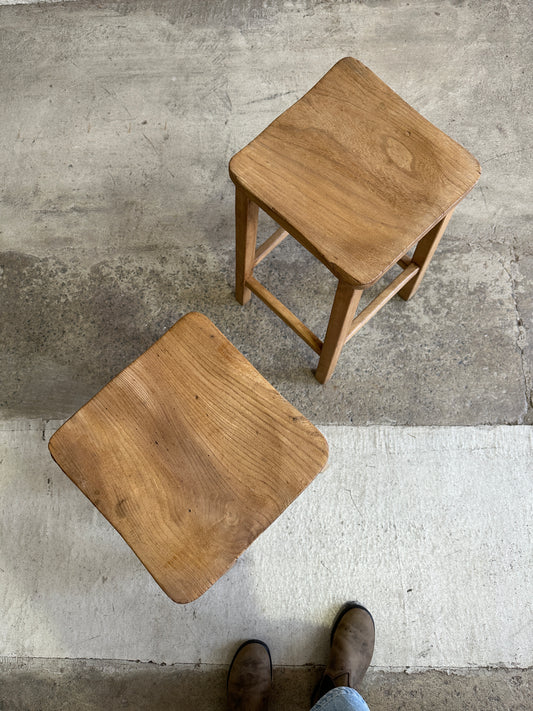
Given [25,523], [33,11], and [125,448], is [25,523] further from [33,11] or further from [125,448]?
[33,11]

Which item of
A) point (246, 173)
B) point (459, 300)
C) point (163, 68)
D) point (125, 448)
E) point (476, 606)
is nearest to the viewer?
point (125, 448)

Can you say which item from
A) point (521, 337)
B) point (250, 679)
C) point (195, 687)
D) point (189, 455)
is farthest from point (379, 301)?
point (195, 687)

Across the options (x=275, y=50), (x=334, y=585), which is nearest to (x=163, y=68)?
(x=275, y=50)

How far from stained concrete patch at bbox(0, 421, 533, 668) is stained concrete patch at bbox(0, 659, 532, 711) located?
39mm

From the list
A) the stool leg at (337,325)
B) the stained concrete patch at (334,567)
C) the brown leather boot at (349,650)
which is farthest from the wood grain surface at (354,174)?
the brown leather boot at (349,650)

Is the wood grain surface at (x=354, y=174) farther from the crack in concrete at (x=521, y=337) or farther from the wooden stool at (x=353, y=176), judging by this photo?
the crack in concrete at (x=521, y=337)

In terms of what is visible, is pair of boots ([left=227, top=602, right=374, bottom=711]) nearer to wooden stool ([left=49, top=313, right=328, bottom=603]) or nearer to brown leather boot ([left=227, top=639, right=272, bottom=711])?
brown leather boot ([left=227, top=639, right=272, bottom=711])

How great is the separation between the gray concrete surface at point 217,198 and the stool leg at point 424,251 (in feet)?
0.26

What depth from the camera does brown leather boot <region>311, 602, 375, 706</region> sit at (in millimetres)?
1812

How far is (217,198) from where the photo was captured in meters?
2.38

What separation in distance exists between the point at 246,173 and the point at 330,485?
1.09 metres

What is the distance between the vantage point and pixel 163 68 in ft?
8.34

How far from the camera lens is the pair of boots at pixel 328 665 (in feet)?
5.94

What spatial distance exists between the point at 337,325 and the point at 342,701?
3.49ft
